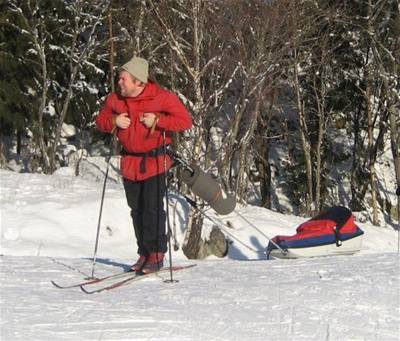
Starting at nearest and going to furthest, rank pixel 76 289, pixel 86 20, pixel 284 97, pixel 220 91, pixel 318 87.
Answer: pixel 76 289 < pixel 220 91 < pixel 86 20 < pixel 318 87 < pixel 284 97

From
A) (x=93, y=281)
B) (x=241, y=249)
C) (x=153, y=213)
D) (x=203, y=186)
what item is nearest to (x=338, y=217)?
(x=203, y=186)

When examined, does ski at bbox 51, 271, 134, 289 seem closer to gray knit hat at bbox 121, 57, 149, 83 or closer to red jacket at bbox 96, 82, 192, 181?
red jacket at bbox 96, 82, 192, 181

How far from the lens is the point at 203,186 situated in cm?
648

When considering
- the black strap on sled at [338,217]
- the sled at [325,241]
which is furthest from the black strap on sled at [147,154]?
the black strap on sled at [338,217]

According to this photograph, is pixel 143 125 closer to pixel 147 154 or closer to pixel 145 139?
pixel 145 139

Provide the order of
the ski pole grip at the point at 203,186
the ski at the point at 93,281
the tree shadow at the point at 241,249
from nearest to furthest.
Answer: the ski at the point at 93,281
the ski pole grip at the point at 203,186
the tree shadow at the point at 241,249

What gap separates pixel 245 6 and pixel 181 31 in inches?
78.5

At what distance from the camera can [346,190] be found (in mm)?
27016

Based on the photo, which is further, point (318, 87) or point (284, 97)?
point (284, 97)

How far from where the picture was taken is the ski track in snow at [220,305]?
4090mm

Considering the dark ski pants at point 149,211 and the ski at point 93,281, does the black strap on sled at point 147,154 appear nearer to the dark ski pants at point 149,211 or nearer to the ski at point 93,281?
the dark ski pants at point 149,211

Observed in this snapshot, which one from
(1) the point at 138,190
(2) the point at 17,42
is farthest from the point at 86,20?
(1) the point at 138,190

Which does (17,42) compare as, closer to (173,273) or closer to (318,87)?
(318,87)

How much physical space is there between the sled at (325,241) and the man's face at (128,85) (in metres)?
3.09
